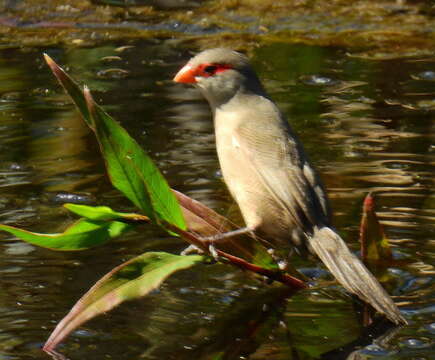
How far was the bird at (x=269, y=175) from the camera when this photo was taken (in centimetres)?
380

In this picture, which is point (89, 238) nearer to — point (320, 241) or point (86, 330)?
A: point (86, 330)

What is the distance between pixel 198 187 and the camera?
5059 millimetres

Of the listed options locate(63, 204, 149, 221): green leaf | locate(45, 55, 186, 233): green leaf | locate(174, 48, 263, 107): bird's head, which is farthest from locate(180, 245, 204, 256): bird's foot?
locate(174, 48, 263, 107): bird's head

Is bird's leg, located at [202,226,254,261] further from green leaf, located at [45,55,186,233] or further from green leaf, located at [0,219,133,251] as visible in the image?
green leaf, located at [0,219,133,251]

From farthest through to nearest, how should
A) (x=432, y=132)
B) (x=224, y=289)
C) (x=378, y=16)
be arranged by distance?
→ (x=378, y=16) < (x=432, y=132) < (x=224, y=289)

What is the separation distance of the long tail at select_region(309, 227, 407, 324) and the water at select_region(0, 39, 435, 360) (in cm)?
8

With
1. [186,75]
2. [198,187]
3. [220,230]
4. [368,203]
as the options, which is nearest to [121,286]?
[220,230]

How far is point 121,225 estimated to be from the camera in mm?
3643

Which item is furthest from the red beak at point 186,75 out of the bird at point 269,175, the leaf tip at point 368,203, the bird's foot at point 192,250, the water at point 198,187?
the leaf tip at point 368,203

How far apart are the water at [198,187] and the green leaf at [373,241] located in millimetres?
93

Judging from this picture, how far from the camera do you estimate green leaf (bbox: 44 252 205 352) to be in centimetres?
330

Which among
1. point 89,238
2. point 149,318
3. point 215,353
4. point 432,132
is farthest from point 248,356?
point 432,132

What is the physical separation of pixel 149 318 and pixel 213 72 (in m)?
1.44

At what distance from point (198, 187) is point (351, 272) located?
1451mm
